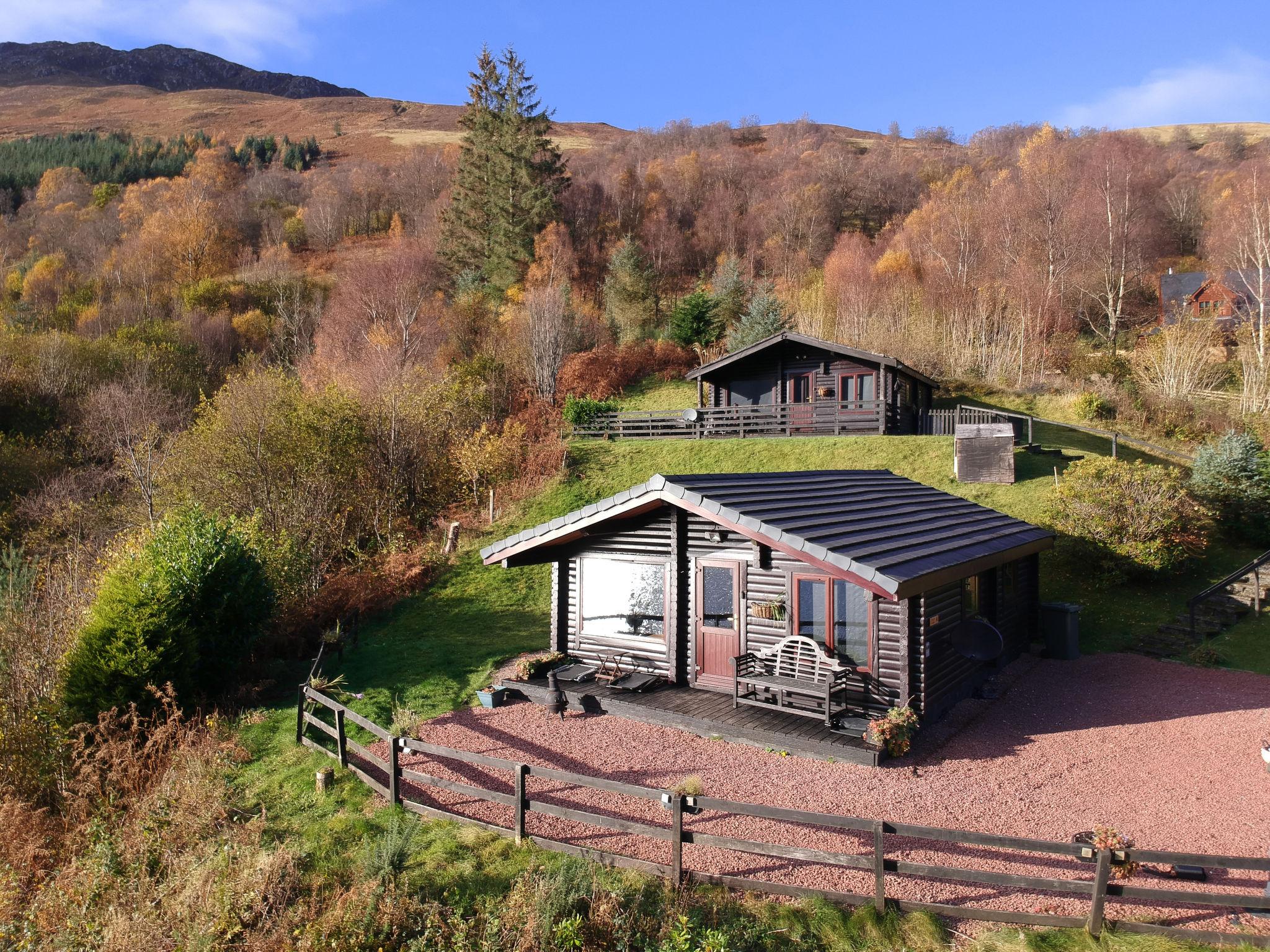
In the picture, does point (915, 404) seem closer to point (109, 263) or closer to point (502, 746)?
point (502, 746)

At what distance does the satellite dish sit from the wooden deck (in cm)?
259

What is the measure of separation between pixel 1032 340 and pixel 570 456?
22.2 m

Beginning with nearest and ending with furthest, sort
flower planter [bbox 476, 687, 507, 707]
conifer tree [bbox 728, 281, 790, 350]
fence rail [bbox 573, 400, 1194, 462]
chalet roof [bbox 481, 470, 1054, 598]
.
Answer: chalet roof [bbox 481, 470, 1054, 598]
flower planter [bbox 476, 687, 507, 707]
fence rail [bbox 573, 400, 1194, 462]
conifer tree [bbox 728, 281, 790, 350]

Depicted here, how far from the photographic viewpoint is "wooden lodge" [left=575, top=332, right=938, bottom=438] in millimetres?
25078

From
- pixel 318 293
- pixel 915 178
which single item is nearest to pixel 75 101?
pixel 318 293

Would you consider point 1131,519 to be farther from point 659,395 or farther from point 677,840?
point 659,395

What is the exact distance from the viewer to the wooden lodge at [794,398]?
25.1 metres

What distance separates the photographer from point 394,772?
27.9ft

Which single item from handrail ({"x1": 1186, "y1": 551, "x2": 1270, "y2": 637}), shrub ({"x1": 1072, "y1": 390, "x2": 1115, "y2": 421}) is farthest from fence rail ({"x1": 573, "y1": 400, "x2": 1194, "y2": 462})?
handrail ({"x1": 1186, "y1": 551, "x2": 1270, "y2": 637})

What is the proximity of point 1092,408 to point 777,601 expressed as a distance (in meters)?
22.3

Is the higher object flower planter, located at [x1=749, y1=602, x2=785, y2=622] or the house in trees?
the house in trees

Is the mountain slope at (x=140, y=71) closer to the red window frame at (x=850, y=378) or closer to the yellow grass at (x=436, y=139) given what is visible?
the yellow grass at (x=436, y=139)

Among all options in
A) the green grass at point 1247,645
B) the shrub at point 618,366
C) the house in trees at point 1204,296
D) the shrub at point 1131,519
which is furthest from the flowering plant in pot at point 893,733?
the house in trees at point 1204,296

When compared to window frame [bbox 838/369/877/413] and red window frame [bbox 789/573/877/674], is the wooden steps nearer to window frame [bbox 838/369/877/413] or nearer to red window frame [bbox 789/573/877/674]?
red window frame [bbox 789/573/877/674]
